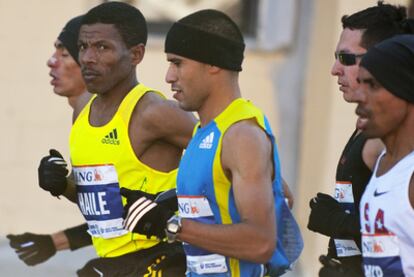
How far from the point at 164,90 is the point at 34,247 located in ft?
9.53

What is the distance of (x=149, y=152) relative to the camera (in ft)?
18.7

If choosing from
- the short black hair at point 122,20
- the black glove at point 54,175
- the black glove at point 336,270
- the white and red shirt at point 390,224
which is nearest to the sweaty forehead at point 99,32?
the short black hair at point 122,20

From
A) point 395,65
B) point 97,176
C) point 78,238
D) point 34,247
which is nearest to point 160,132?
point 97,176

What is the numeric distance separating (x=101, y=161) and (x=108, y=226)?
0.28 meters

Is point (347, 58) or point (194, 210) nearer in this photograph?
point (194, 210)

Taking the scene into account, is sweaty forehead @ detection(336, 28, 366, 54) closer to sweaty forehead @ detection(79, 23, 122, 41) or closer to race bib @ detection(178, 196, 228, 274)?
race bib @ detection(178, 196, 228, 274)

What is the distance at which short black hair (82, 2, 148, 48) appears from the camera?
233 inches

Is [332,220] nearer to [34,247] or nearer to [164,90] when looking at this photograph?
[34,247]

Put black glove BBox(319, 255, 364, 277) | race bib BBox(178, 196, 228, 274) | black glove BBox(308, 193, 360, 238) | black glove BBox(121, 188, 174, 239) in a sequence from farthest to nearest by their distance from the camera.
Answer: black glove BBox(319, 255, 364, 277) → black glove BBox(308, 193, 360, 238) → race bib BBox(178, 196, 228, 274) → black glove BBox(121, 188, 174, 239)

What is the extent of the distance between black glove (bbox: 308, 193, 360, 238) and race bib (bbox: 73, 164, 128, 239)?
3.07ft

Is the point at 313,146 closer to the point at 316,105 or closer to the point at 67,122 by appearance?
the point at 316,105

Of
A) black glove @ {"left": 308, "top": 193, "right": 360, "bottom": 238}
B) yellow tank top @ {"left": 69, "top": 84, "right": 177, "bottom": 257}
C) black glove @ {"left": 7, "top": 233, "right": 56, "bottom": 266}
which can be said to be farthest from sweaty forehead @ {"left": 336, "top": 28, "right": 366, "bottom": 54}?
black glove @ {"left": 7, "top": 233, "right": 56, "bottom": 266}

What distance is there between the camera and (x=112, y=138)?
225 inches

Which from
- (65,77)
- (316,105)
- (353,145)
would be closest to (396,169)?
(353,145)
